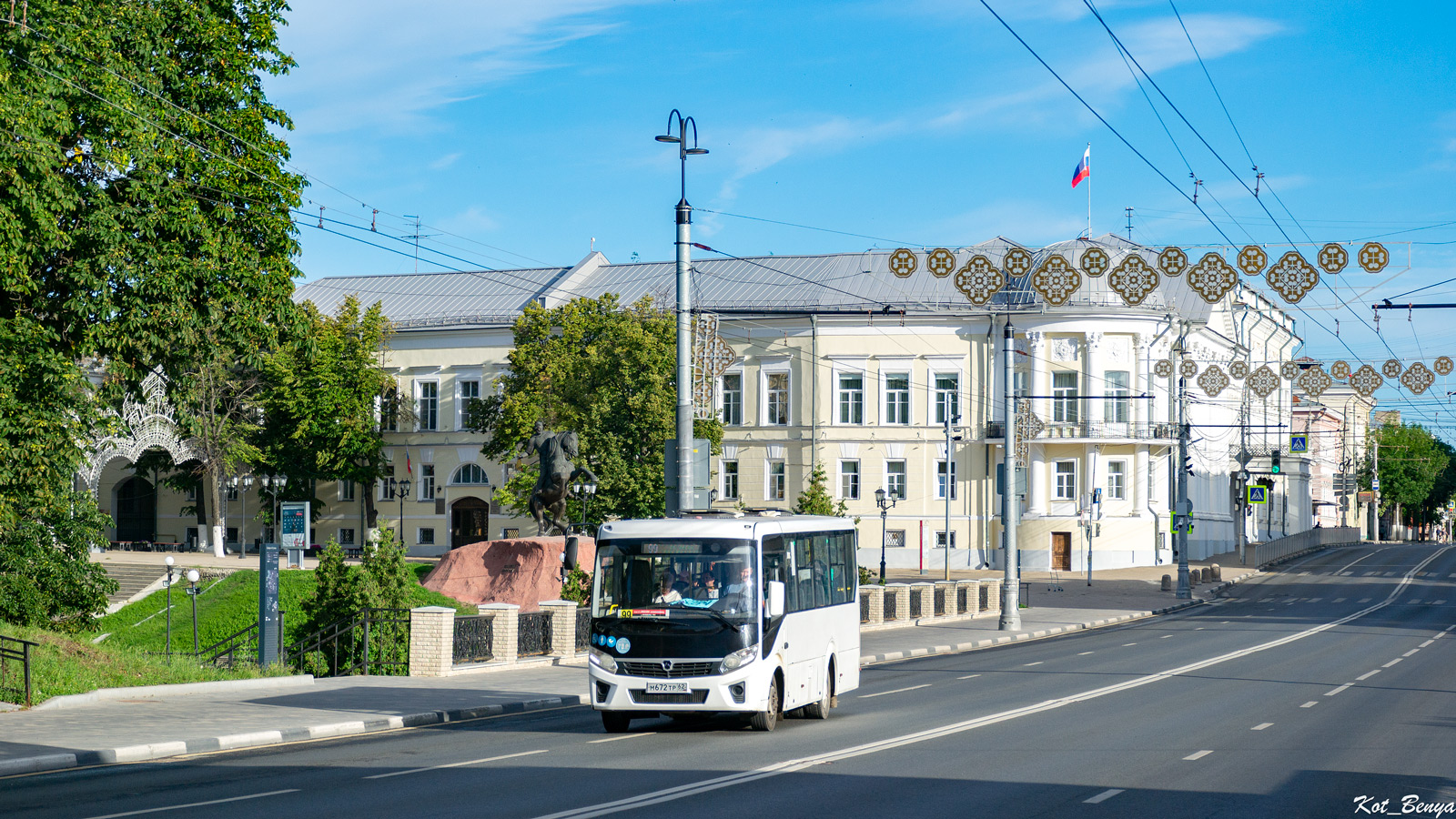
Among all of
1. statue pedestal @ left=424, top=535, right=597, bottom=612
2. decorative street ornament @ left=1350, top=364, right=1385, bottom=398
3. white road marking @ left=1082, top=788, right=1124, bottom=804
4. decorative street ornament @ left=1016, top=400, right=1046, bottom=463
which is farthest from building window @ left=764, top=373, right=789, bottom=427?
white road marking @ left=1082, top=788, right=1124, bottom=804

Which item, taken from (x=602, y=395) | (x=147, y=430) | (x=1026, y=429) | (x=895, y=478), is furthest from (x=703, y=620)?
(x=895, y=478)

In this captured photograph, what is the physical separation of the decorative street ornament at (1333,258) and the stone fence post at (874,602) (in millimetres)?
18547

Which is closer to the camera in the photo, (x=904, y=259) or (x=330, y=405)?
(x=904, y=259)

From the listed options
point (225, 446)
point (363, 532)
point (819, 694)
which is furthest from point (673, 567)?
point (363, 532)

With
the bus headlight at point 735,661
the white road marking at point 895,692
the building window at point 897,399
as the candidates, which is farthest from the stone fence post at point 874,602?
the building window at point 897,399

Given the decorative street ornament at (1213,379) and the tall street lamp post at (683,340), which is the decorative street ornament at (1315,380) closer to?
the decorative street ornament at (1213,379)

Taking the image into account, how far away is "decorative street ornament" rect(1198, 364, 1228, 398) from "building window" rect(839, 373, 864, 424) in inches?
1183

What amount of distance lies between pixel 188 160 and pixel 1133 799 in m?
19.8

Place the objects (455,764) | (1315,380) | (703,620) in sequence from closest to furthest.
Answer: (455,764) → (703,620) → (1315,380)

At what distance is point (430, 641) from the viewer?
24.4 meters

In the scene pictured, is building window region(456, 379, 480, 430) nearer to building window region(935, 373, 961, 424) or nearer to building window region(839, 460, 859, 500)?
building window region(839, 460, 859, 500)

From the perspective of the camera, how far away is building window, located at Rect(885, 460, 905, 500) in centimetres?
6825

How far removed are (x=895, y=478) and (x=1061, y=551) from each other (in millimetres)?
8550

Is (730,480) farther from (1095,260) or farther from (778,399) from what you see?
(1095,260)
